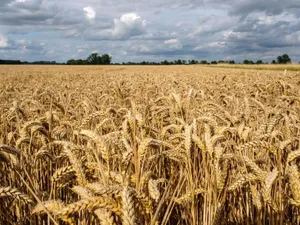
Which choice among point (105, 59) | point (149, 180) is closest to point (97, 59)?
point (105, 59)

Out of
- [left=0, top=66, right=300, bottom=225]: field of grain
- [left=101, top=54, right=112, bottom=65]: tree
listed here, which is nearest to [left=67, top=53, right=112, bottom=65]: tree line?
[left=101, top=54, right=112, bottom=65]: tree

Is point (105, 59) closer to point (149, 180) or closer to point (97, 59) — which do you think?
point (97, 59)

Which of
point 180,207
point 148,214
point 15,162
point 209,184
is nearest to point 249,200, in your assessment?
point 180,207

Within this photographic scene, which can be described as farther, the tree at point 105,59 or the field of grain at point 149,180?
the tree at point 105,59

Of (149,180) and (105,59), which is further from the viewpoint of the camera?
(105,59)

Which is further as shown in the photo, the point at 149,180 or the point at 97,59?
the point at 97,59

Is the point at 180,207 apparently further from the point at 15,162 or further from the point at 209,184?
the point at 15,162

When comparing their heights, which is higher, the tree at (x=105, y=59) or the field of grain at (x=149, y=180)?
the tree at (x=105, y=59)

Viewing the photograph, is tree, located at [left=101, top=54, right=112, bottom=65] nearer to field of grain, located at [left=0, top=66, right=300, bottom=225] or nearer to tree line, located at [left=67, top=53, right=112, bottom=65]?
tree line, located at [left=67, top=53, right=112, bottom=65]

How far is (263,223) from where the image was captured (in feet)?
7.39

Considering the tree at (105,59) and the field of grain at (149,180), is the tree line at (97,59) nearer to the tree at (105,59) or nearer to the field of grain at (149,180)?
the tree at (105,59)

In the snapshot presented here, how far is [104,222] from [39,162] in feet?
5.83

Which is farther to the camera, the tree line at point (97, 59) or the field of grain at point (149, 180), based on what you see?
the tree line at point (97, 59)

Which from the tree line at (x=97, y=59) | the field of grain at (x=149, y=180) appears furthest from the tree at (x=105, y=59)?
the field of grain at (x=149, y=180)
